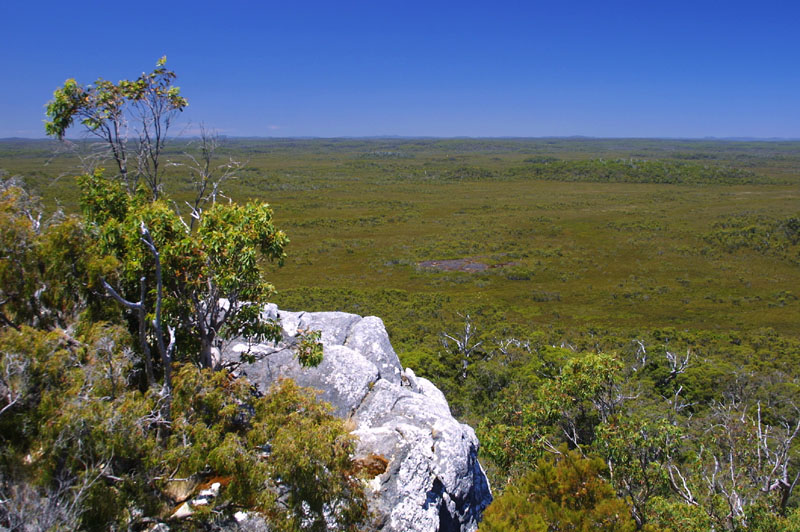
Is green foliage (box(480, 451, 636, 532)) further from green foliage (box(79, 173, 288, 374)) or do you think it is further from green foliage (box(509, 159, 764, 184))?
green foliage (box(509, 159, 764, 184))

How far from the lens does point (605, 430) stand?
30.9 ft

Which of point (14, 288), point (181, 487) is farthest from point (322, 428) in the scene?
point (14, 288)

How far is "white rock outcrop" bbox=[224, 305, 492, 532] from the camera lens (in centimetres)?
769

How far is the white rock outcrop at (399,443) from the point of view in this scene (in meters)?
7.69

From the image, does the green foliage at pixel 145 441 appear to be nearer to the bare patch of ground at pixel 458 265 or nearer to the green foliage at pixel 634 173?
the bare patch of ground at pixel 458 265

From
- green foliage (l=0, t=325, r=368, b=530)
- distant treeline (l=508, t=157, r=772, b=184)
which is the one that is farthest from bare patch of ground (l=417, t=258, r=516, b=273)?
distant treeline (l=508, t=157, r=772, b=184)

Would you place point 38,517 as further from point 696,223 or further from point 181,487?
point 696,223

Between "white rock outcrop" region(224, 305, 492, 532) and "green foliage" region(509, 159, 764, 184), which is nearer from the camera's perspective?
"white rock outcrop" region(224, 305, 492, 532)

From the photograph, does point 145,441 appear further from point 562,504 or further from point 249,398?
point 562,504

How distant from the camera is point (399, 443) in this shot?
8.37 m

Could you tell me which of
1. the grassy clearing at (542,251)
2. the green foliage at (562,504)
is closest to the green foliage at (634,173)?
the grassy clearing at (542,251)

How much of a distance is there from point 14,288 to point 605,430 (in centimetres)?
1091

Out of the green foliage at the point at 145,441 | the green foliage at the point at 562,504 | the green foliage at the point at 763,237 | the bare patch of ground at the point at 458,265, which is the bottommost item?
the bare patch of ground at the point at 458,265

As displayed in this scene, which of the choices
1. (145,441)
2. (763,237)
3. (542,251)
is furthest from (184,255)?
(763,237)
